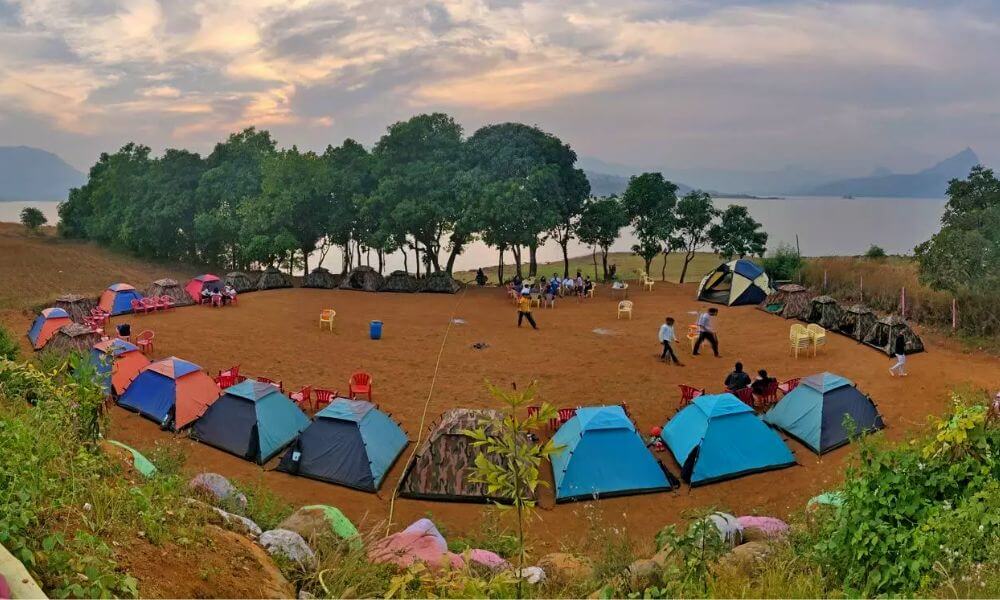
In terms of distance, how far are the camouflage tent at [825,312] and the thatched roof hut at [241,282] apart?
22682 mm

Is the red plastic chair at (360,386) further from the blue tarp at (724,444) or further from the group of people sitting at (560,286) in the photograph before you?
the group of people sitting at (560,286)

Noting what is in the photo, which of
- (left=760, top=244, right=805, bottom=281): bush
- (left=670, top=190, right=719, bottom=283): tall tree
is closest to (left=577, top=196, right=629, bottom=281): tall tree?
(left=670, top=190, right=719, bottom=283): tall tree

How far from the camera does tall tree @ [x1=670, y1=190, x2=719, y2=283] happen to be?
94.4 ft

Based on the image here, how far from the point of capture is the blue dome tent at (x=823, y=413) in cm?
1045

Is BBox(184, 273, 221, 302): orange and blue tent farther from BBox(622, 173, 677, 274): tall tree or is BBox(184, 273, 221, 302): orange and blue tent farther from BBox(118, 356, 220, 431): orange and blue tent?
BBox(622, 173, 677, 274): tall tree

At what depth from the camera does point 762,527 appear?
7.00 metres

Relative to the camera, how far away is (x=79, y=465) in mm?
4898

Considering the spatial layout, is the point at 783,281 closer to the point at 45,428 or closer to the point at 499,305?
the point at 499,305

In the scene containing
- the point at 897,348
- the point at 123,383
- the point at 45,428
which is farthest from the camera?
the point at 897,348

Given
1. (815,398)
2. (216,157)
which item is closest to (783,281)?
(815,398)

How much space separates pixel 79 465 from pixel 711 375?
13042 mm

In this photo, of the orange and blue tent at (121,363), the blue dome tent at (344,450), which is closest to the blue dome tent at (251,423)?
the blue dome tent at (344,450)

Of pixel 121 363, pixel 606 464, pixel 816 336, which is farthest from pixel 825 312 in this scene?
pixel 121 363

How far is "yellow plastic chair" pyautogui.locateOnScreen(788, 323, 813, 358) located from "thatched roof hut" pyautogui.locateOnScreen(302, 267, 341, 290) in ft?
64.9
